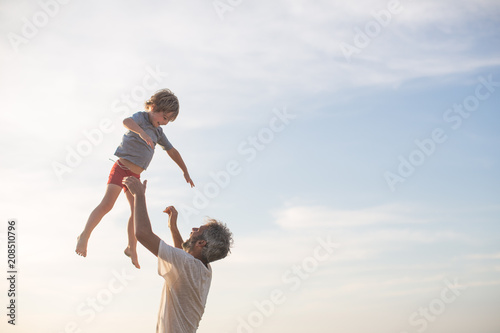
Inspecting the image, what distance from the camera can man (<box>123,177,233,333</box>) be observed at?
466 centimetres

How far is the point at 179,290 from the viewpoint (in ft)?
15.9

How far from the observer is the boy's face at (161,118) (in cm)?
662

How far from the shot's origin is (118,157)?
22.2ft

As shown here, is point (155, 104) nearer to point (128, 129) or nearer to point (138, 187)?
point (128, 129)

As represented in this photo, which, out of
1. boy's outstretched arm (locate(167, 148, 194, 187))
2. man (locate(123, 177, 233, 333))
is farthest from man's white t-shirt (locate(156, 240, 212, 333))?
boy's outstretched arm (locate(167, 148, 194, 187))

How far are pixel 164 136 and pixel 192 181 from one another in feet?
2.67

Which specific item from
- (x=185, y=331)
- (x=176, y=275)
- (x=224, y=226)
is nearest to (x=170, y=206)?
(x=224, y=226)

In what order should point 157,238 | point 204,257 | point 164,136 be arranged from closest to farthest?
point 157,238 < point 204,257 < point 164,136

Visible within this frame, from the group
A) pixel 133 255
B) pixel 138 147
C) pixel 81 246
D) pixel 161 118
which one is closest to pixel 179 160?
pixel 138 147

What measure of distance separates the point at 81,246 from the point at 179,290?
2.38 metres

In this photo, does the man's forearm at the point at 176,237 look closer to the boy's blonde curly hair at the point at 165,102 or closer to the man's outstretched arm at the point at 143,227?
the man's outstretched arm at the point at 143,227

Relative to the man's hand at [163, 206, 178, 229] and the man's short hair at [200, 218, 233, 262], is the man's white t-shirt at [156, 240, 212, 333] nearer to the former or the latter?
the man's short hair at [200, 218, 233, 262]

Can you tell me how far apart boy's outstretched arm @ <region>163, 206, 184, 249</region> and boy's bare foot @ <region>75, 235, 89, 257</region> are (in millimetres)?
1629

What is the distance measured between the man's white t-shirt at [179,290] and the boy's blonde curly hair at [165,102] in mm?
2383
